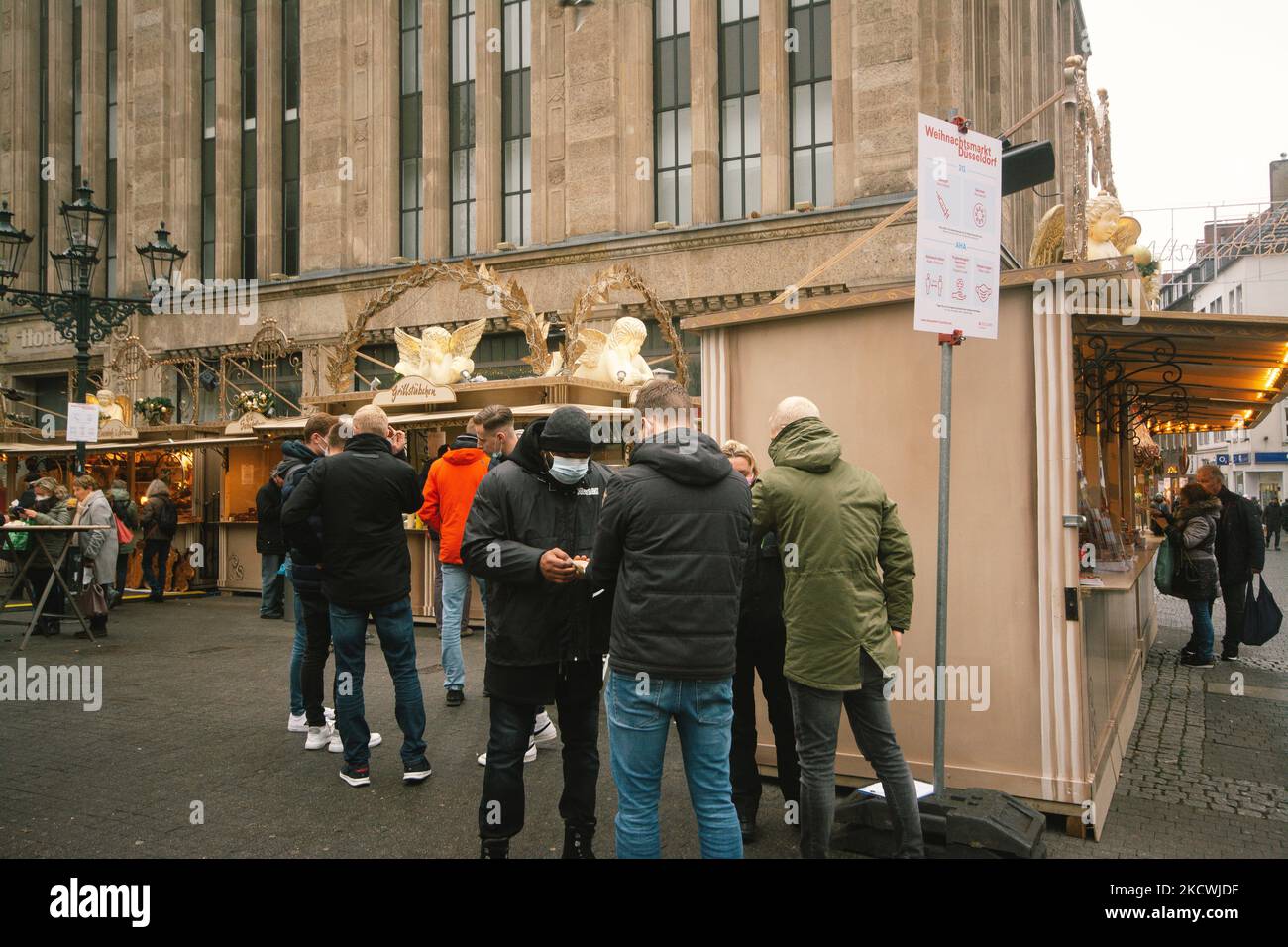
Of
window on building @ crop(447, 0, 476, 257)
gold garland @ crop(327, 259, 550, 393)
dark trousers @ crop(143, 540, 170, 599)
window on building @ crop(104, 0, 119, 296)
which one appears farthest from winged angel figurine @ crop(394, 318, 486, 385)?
window on building @ crop(104, 0, 119, 296)

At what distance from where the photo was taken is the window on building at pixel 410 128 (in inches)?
918

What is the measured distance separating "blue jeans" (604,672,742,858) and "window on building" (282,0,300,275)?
2416cm

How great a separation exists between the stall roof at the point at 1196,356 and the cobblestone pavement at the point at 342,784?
2786mm

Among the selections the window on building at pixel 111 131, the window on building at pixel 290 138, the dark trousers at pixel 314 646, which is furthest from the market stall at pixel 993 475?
the window on building at pixel 111 131

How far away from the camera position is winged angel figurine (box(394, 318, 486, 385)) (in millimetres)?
13688

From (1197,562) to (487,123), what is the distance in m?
18.3

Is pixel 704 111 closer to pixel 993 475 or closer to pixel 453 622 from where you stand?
pixel 453 622

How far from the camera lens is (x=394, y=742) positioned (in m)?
6.45

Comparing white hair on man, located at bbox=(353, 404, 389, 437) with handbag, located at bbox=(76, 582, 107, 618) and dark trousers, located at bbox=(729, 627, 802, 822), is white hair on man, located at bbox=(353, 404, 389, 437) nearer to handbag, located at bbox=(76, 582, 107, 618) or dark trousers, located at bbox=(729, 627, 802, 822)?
dark trousers, located at bbox=(729, 627, 802, 822)

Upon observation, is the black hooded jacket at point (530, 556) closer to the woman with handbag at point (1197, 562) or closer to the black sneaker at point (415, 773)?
the black sneaker at point (415, 773)

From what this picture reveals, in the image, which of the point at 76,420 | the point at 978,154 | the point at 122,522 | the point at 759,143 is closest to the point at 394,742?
the point at 978,154

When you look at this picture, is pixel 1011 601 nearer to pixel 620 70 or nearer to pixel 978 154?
pixel 978 154

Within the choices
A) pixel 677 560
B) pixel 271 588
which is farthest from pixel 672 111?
pixel 677 560
